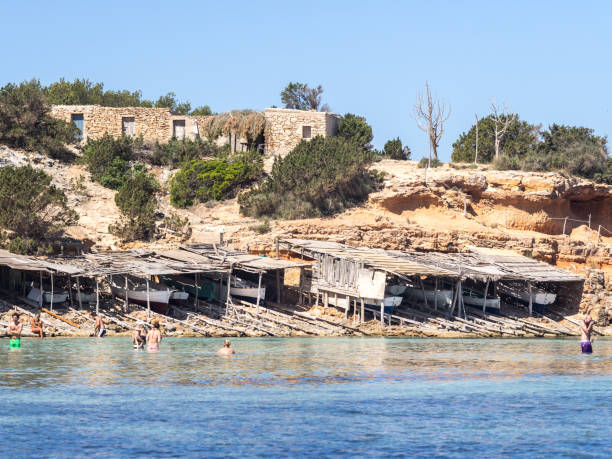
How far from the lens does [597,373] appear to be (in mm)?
27000

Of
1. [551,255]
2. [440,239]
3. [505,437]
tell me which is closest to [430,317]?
[440,239]

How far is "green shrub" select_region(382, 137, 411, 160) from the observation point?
60.3m

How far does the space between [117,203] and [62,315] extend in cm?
1261

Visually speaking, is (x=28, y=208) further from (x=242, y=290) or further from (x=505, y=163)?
(x=505, y=163)

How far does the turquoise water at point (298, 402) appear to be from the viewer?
17391mm

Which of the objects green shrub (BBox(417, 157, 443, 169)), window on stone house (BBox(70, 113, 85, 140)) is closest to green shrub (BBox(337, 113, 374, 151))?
green shrub (BBox(417, 157, 443, 169))

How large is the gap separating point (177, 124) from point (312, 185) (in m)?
12.7

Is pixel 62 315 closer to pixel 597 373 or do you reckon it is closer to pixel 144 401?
pixel 144 401

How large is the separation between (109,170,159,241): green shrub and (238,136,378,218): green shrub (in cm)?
510

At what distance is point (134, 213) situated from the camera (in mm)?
45344

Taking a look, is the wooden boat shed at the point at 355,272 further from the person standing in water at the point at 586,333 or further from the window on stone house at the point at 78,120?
the window on stone house at the point at 78,120

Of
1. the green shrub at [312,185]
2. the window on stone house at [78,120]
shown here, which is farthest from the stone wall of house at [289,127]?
the window on stone house at [78,120]

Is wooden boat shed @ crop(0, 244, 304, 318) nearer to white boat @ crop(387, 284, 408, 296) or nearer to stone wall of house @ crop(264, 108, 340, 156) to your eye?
white boat @ crop(387, 284, 408, 296)

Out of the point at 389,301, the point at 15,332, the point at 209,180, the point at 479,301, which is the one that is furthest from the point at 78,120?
the point at 15,332
